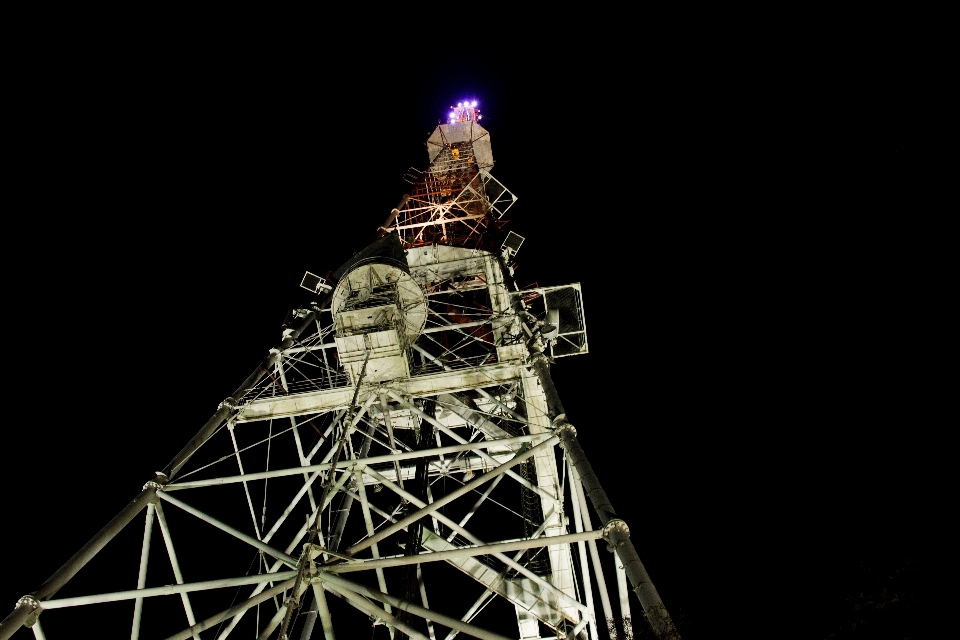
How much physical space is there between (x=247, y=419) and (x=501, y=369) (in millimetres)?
5307

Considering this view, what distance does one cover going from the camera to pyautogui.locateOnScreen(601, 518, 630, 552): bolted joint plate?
734 cm

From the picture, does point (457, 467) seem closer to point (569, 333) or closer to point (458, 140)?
point (569, 333)

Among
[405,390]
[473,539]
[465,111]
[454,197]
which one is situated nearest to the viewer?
[473,539]

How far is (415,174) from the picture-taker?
23750 mm

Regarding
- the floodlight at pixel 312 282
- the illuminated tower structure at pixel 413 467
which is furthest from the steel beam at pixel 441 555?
the floodlight at pixel 312 282

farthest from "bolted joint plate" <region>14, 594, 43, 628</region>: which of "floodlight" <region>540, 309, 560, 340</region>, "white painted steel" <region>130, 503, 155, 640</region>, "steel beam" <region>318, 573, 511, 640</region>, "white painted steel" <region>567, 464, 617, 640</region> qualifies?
"floodlight" <region>540, 309, 560, 340</region>

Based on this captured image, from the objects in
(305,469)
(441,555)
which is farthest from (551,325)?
(441,555)

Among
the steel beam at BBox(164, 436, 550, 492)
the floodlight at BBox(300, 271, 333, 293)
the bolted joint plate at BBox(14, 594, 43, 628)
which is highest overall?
the floodlight at BBox(300, 271, 333, 293)

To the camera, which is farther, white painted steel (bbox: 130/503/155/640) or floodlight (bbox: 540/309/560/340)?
floodlight (bbox: 540/309/560/340)

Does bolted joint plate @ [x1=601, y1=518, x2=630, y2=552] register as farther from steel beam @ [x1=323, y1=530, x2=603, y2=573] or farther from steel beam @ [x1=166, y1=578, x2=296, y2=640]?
steel beam @ [x1=166, y1=578, x2=296, y2=640]

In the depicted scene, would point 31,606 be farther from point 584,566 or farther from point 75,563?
point 584,566

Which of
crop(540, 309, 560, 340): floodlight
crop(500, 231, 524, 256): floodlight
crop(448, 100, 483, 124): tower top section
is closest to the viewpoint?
crop(540, 309, 560, 340): floodlight

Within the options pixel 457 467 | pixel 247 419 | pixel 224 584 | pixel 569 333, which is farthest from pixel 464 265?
pixel 224 584

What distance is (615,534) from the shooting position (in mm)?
7422
